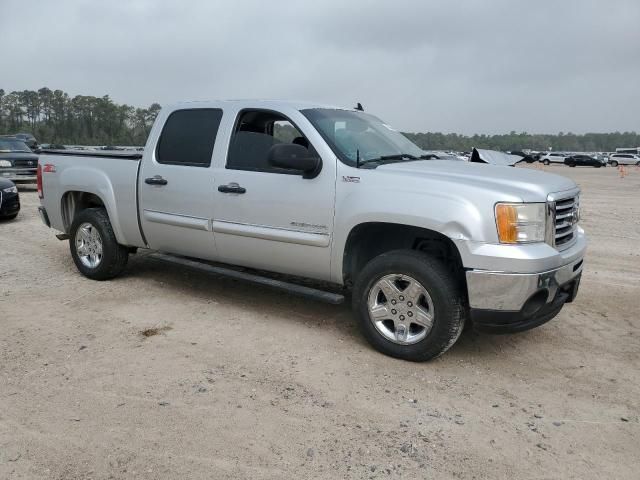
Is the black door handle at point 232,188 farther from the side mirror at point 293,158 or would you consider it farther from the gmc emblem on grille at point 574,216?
the gmc emblem on grille at point 574,216

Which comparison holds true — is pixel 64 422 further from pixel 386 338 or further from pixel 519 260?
pixel 519 260

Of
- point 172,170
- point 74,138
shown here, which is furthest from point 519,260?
Answer: point 74,138

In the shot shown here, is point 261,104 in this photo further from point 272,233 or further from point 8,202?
point 8,202

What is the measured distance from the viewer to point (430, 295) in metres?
4.06

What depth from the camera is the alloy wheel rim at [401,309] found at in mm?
4148

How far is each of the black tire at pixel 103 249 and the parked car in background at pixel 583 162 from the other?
65.4 metres

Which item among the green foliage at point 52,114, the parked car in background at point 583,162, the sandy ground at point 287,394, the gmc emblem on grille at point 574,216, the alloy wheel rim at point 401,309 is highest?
the green foliage at point 52,114

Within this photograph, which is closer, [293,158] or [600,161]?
[293,158]

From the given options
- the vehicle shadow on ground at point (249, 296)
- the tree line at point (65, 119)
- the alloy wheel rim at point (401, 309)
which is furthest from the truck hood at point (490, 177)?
the tree line at point (65, 119)

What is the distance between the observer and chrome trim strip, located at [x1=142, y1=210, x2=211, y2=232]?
5.26 meters

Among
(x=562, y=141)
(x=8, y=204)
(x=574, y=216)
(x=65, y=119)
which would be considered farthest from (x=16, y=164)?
(x=562, y=141)

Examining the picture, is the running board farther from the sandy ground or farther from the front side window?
the front side window

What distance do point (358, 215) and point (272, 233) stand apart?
0.84 metres

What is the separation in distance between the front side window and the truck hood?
3.23ft
